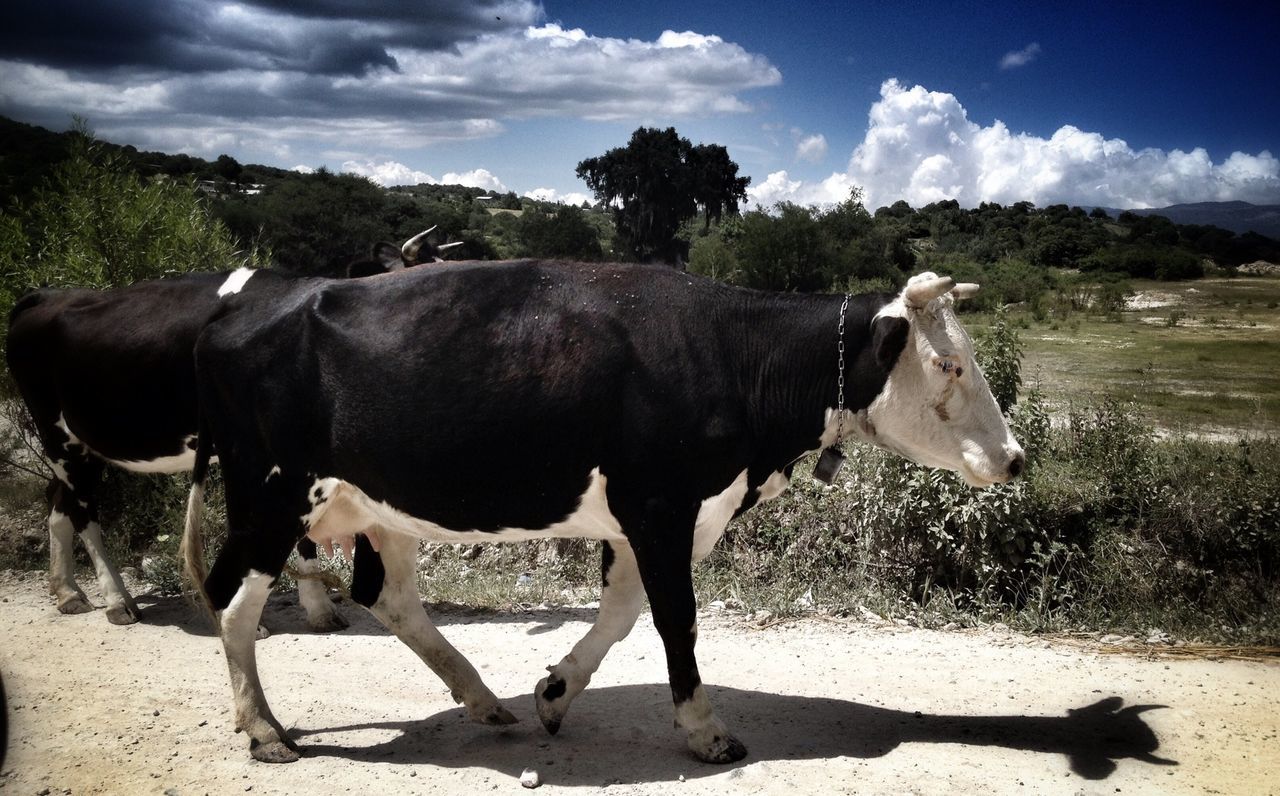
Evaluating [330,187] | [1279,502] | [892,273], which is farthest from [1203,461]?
[330,187]

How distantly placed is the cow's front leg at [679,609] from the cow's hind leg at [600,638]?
1.56ft

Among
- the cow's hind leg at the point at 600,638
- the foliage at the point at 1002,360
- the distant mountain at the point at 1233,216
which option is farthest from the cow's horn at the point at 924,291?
the distant mountain at the point at 1233,216

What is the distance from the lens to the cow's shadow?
5000 mm

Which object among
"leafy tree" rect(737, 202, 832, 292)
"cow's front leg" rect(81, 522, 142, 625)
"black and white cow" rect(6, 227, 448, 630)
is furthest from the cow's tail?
"leafy tree" rect(737, 202, 832, 292)

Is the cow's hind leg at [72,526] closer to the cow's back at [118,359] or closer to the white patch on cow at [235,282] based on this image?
the cow's back at [118,359]

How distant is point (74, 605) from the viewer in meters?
7.91

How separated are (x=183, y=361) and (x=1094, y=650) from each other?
21.4 feet

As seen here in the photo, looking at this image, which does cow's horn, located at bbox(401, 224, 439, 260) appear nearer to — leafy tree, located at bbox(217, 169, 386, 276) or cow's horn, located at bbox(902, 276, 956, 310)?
cow's horn, located at bbox(902, 276, 956, 310)

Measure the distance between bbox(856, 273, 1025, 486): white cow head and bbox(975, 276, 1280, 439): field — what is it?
482 cm

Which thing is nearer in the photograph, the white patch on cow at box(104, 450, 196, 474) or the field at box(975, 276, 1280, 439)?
the white patch on cow at box(104, 450, 196, 474)

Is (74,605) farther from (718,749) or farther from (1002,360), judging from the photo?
(1002,360)

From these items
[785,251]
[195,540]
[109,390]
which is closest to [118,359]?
[109,390]

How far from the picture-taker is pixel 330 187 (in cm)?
4084

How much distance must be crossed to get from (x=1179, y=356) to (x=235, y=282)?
1130 centimetres
